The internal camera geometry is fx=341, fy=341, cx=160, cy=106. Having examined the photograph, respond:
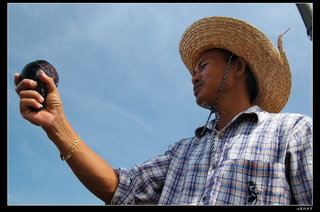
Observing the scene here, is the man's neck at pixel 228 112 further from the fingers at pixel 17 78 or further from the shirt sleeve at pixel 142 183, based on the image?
the fingers at pixel 17 78

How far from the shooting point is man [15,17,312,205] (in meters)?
2.30

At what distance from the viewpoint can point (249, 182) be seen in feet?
7.70

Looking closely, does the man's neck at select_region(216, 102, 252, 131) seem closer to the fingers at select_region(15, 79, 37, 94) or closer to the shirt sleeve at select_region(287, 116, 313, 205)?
the shirt sleeve at select_region(287, 116, 313, 205)

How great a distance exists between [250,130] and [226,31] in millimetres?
1168

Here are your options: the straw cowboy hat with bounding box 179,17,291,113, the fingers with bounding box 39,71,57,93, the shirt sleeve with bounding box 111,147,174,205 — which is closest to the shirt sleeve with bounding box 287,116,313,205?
the straw cowboy hat with bounding box 179,17,291,113

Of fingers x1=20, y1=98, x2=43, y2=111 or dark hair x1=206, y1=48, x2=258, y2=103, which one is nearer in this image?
fingers x1=20, y1=98, x2=43, y2=111

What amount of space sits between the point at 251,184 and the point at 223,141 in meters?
0.56

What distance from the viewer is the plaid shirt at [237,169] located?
7.45 ft

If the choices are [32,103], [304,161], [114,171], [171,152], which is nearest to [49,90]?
[32,103]

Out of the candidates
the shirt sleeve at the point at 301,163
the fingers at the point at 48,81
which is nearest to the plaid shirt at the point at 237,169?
the shirt sleeve at the point at 301,163

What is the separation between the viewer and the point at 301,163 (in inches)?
89.4

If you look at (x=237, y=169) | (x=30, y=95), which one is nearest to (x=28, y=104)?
(x=30, y=95)

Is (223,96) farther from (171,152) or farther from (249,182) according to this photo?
(249,182)

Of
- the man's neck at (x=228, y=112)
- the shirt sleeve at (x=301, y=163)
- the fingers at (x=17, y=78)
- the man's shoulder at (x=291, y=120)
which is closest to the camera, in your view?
the shirt sleeve at (x=301, y=163)
